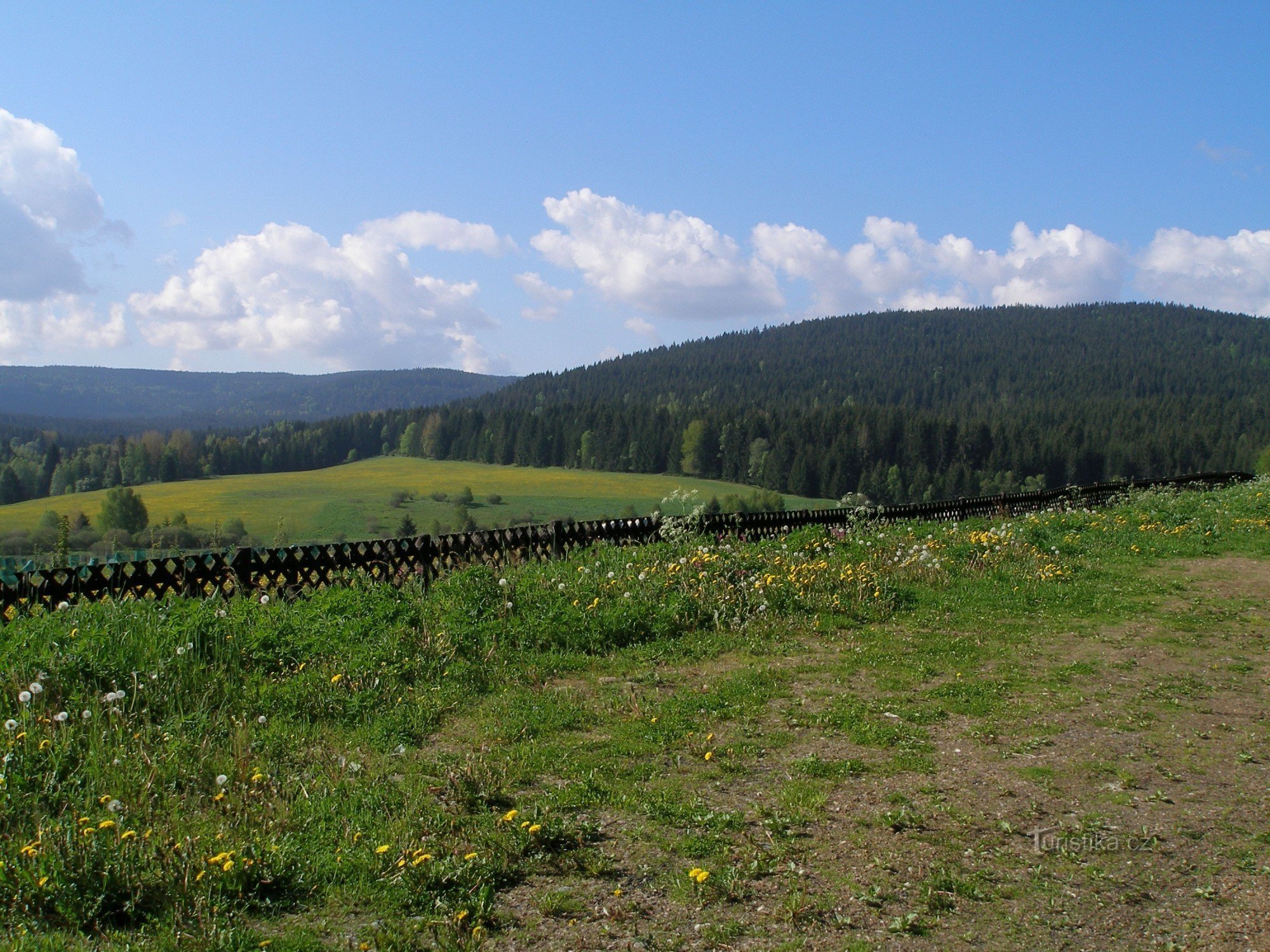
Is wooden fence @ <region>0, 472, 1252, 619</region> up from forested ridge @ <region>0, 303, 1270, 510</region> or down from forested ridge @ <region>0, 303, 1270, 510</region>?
down

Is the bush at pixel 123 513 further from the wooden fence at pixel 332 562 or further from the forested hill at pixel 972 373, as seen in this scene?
the forested hill at pixel 972 373

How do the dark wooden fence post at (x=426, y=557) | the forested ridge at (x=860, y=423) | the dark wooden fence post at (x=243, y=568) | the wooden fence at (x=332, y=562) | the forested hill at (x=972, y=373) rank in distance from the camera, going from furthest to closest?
the forested hill at (x=972, y=373), the forested ridge at (x=860, y=423), the dark wooden fence post at (x=426, y=557), the dark wooden fence post at (x=243, y=568), the wooden fence at (x=332, y=562)

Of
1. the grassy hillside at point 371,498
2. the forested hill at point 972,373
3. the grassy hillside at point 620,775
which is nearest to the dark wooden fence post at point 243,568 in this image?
the grassy hillside at point 620,775

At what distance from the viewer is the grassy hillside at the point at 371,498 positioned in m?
63.2

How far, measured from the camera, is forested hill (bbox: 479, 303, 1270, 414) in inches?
6019

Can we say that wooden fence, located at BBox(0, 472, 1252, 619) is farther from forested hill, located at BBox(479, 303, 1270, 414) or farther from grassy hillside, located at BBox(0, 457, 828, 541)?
forested hill, located at BBox(479, 303, 1270, 414)

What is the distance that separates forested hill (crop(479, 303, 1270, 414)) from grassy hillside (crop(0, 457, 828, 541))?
4591 cm

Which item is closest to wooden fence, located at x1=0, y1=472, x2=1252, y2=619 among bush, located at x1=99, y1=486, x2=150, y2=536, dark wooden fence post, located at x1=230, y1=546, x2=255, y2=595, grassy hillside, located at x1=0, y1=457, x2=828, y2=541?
dark wooden fence post, located at x1=230, y1=546, x2=255, y2=595

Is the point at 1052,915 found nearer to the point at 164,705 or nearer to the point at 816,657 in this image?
the point at 816,657

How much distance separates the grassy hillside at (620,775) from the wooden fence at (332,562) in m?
1.16

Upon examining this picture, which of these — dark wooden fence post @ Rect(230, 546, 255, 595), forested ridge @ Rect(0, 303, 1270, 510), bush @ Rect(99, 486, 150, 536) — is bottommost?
bush @ Rect(99, 486, 150, 536)

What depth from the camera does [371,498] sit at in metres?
77.4

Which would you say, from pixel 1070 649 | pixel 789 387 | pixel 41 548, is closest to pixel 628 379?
pixel 789 387

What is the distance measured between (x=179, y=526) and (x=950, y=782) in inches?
1810
